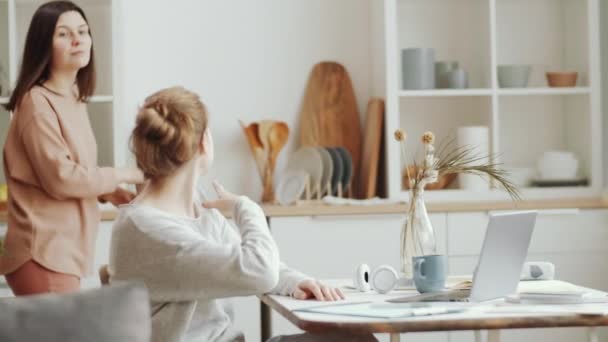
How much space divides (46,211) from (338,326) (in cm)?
129

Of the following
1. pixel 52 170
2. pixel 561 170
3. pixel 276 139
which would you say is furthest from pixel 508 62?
pixel 52 170

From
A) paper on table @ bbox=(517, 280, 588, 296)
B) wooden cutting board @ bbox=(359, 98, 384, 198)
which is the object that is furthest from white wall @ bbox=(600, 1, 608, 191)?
paper on table @ bbox=(517, 280, 588, 296)

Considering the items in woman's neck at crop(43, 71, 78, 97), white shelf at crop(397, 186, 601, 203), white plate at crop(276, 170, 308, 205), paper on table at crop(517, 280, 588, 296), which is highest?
woman's neck at crop(43, 71, 78, 97)

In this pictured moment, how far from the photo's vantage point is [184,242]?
2307 millimetres

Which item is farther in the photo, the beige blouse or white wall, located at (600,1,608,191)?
white wall, located at (600,1,608,191)

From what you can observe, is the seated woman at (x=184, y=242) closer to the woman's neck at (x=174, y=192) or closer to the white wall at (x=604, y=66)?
the woman's neck at (x=174, y=192)

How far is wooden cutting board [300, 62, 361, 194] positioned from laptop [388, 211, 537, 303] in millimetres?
2299

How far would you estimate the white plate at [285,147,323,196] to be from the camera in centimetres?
454

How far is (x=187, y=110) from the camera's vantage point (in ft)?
7.91

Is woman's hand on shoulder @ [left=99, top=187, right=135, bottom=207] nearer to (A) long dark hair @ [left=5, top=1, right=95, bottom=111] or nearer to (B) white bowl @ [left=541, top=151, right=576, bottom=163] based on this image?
(A) long dark hair @ [left=5, top=1, right=95, bottom=111]

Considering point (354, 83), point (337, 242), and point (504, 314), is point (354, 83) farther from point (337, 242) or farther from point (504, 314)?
point (504, 314)

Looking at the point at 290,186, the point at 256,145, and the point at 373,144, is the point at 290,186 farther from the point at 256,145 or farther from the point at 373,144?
the point at 373,144

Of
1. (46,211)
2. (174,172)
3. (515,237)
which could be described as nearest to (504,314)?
(515,237)

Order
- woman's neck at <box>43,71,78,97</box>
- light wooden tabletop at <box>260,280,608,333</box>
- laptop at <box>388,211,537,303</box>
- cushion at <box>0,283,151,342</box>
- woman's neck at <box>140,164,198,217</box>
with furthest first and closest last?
woman's neck at <box>43,71,78,97</box>, woman's neck at <box>140,164,198,217</box>, laptop at <box>388,211,537,303</box>, light wooden tabletop at <box>260,280,608,333</box>, cushion at <box>0,283,151,342</box>
